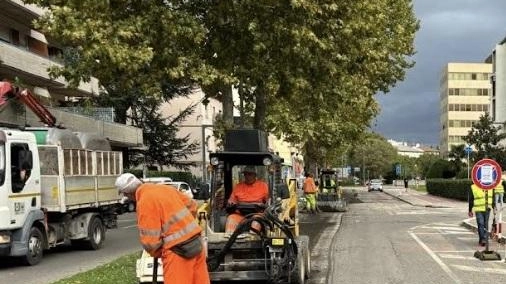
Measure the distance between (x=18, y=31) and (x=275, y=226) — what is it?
3233cm

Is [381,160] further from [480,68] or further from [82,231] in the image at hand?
[82,231]

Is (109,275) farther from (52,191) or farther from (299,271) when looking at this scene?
(52,191)

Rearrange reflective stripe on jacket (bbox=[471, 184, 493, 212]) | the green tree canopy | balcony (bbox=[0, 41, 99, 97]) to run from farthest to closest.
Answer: the green tree canopy, balcony (bbox=[0, 41, 99, 97]), reflective stripe on jacket (bbox=[471, 184, 493, 212])

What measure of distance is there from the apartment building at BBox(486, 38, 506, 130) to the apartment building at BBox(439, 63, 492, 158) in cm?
5373

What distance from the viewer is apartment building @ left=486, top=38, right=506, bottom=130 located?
84875mm

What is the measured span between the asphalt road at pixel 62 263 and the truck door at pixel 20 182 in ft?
3.36

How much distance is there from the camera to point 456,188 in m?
47.4

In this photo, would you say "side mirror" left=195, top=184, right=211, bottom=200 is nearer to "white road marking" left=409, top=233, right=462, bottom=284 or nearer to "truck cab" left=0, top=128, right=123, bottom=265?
"white road marking" left=409, top=233, right=462, bottom=284

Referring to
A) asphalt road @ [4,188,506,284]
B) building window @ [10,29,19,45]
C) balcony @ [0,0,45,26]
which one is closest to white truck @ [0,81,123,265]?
asphalt road @ [4,188,506,284]

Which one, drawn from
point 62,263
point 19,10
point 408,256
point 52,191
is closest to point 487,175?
point 408,256

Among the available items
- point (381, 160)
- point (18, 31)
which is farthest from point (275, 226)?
point (381, 160)

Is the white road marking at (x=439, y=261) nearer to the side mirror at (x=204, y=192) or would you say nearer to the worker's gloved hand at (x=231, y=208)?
the worker's gloved hand at (x=231, y=208)

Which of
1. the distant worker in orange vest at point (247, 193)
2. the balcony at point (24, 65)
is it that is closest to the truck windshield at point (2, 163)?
the distant worker in orange vest at point (247, 193)

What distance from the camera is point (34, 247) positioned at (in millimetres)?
15078
